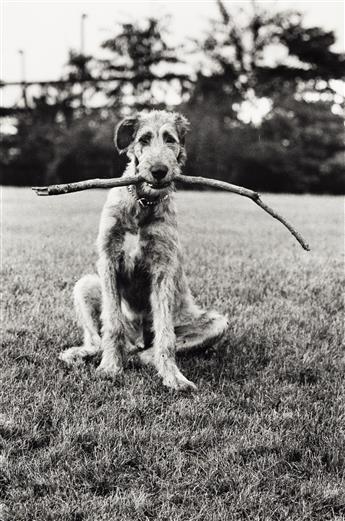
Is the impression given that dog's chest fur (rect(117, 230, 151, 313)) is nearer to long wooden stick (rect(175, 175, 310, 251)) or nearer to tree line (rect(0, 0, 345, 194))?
long wooden stick (rect(175, 175, 310, 251))

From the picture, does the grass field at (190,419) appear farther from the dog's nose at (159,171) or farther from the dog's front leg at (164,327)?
the dog's nose at (159,171)

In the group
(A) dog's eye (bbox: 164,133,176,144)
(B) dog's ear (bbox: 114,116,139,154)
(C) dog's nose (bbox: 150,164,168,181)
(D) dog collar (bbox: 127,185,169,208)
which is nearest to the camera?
(C) dog's nose (bbox: 150,164,168,181)

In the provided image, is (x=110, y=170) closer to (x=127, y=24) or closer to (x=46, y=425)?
(x=127, y=24)

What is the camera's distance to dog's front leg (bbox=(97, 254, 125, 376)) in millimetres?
4397

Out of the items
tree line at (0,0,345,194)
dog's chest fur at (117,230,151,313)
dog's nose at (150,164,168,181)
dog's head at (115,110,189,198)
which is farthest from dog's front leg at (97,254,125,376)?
tree line at (0,0,345,194)

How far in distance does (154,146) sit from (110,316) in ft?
4.63

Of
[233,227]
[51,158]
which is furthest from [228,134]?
[233,227]

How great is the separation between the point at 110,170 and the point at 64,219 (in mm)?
13496

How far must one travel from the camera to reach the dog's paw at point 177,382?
399 centimetres

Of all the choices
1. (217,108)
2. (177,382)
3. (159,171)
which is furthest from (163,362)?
(217,108)

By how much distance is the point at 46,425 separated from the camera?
3.32 meters

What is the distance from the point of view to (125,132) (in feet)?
15.8

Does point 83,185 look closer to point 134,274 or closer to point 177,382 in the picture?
point 134,274

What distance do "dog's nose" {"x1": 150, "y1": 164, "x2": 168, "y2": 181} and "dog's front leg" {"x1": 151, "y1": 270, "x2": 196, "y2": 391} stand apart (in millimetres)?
848
